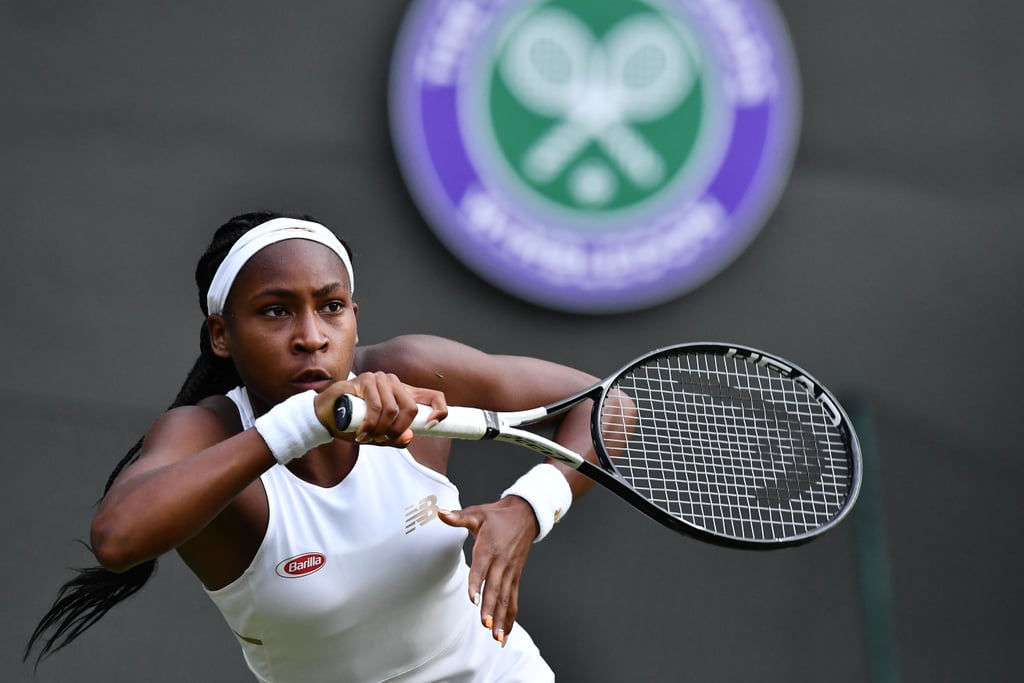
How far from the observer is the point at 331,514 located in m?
2.27

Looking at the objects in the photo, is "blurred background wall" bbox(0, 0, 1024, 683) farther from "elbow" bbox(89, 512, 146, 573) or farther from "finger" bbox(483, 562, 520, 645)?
"elbow" bbox(89, 512, 146, 573)

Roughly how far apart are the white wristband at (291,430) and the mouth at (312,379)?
31 cm

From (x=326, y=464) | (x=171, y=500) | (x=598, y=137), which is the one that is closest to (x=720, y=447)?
(x=326, y=464)

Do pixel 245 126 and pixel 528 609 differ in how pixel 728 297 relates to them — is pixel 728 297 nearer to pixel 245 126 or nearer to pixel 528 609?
pixel 528 609

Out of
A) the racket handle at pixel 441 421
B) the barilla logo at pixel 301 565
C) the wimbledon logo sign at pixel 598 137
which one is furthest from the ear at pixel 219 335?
the wimbledon logo sign at pixel 598 137

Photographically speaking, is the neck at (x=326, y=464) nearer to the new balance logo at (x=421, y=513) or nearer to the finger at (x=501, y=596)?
the new balance logo at (x=421, y=513)

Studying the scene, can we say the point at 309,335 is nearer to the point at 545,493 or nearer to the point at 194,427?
the point at 194,427

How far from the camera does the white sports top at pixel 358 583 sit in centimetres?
221

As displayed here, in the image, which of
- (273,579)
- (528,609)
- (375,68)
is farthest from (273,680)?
(375,68)

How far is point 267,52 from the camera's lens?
381 centimetres

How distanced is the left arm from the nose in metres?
0.25

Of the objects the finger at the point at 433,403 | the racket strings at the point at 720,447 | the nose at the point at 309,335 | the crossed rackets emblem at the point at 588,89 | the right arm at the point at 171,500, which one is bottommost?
the racket strings at the point at 720,447

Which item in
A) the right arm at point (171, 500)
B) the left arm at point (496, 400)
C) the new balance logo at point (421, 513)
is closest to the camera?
the right arm at point (171, 500)

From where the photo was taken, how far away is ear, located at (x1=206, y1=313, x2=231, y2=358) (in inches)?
91.3
